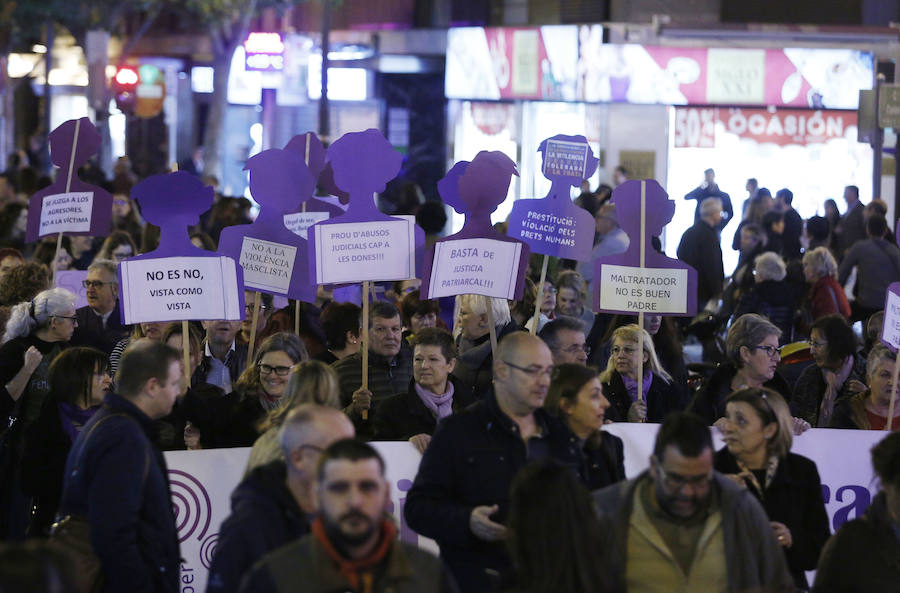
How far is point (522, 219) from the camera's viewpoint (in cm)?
955

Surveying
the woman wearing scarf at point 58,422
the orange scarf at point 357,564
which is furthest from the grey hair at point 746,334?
the orange scarf at point 357,564

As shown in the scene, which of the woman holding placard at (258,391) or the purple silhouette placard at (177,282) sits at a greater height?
the purple silhouette placard at (177,282)

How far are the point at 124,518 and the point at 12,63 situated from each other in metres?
46.3

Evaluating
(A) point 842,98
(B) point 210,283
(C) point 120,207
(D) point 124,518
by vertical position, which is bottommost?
(D) point 124,518

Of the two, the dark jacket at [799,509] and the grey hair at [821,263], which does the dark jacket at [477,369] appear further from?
the grey hair at [821,263]

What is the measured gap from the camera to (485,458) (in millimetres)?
6059

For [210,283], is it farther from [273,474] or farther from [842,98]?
[842,98]

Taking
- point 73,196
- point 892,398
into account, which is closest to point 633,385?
point 892,398

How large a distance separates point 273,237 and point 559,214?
189 cm

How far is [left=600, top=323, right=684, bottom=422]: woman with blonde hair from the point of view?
9.02 meters

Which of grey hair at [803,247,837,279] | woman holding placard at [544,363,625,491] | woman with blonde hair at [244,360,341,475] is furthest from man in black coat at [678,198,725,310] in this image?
woman with blonde hair at [244,360,341,475]

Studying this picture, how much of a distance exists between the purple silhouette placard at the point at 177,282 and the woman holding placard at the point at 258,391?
0.71 meters

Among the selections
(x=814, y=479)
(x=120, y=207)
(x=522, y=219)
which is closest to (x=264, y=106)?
(x=120, y=207)

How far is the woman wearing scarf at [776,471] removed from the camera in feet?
20.9
